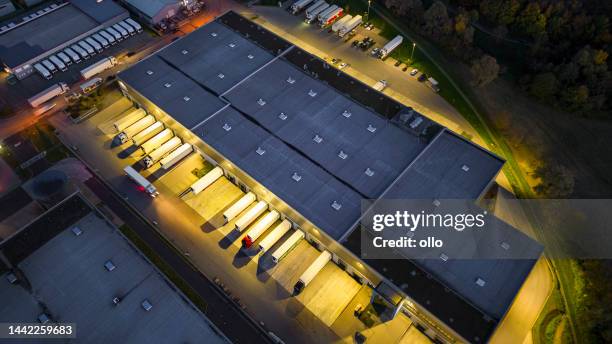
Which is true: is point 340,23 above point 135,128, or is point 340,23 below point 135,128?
above

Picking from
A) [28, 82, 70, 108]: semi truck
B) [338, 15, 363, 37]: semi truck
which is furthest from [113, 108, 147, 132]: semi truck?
[338, 15, 363, 37]: semi truck

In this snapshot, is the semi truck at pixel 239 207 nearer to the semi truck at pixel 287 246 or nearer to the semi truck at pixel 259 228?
the semi truck at pixel 259 228

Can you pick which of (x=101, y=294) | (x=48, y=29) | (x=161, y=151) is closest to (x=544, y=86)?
(x=161, y=151)

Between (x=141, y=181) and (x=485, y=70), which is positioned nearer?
(x=141, y=181)

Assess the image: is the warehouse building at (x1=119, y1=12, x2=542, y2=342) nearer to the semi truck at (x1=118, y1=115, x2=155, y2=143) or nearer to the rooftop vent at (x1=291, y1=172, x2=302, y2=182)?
the rooftop vent at (x1=291, y1=172, x2=302, y2=182)

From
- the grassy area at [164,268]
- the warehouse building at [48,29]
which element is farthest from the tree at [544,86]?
the warehouse building at [48,29]

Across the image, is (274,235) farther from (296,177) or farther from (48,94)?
(48,94)
